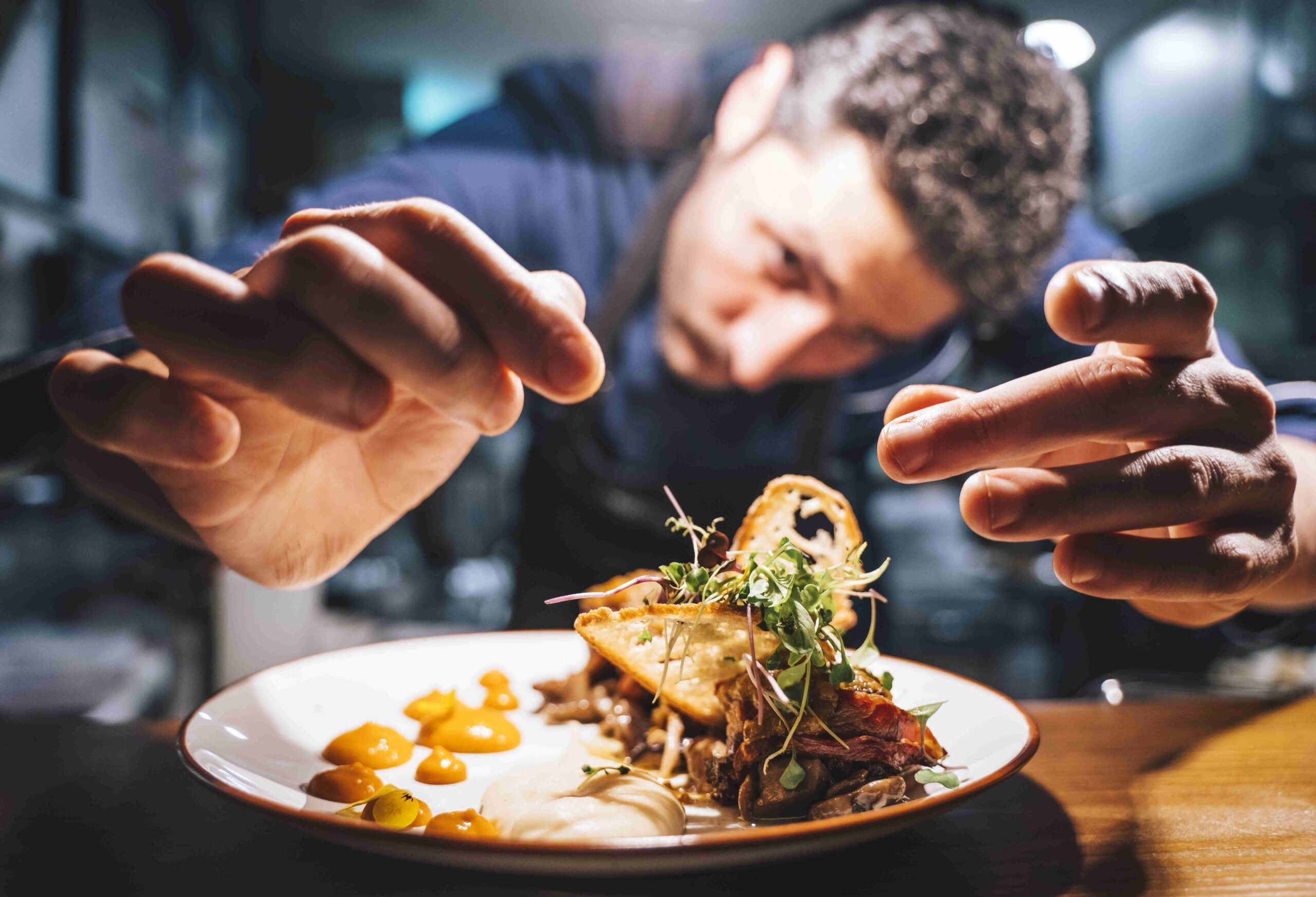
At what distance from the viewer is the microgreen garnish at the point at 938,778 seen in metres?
0.73

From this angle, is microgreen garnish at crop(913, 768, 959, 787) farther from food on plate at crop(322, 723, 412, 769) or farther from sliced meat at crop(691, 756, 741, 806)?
food on plate at crop(322, 723, 412, 769)

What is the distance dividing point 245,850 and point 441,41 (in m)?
3.14

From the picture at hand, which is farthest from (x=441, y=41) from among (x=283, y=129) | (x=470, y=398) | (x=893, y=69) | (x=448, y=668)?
(x=470, y=398)

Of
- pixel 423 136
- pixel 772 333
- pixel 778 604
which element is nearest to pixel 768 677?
pixel 778 604

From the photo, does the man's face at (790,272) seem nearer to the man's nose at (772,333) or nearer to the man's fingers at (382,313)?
the man's nose at (772,333)

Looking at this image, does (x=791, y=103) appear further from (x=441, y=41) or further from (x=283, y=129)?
(x=283, y=129)

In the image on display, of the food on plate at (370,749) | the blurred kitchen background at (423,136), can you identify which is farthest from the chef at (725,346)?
the blurred kitchen background at (423,136)

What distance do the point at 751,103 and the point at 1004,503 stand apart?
6.58 feet

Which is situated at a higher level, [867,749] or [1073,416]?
[1073,416]

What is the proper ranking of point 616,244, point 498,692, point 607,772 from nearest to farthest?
point 607,772 < point 498,692 < point 616,244

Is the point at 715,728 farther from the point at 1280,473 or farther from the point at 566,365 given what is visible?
the point at 1280,473

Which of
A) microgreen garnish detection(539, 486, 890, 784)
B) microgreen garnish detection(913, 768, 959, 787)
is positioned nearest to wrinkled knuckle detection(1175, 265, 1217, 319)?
microgreen garnish detection(539, 486, 890, 784)

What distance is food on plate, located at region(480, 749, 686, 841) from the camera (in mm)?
688

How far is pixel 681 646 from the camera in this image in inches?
35.4
